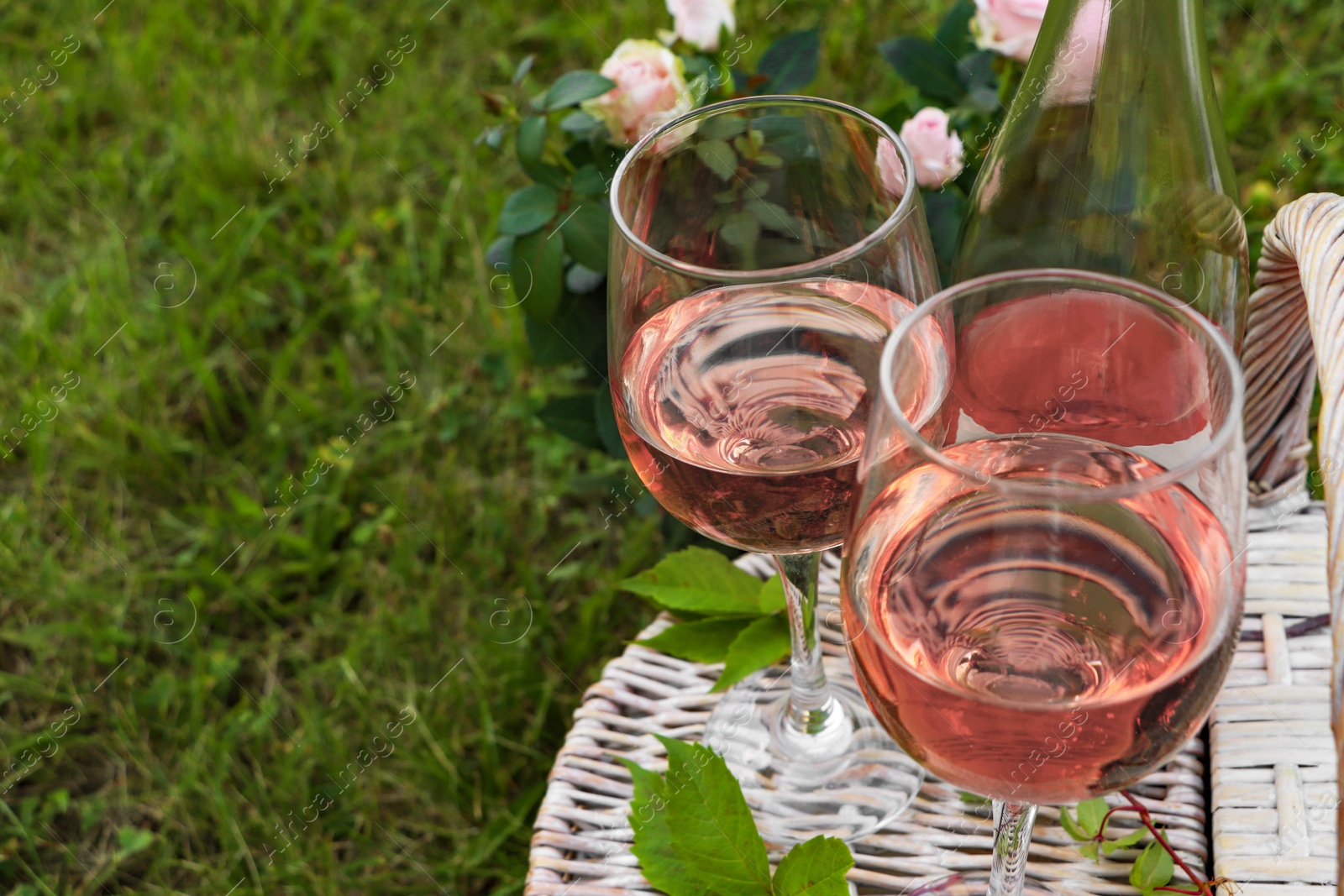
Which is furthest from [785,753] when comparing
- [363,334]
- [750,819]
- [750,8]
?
[750,8]

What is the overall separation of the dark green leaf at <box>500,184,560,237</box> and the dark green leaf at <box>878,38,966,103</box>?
43cm

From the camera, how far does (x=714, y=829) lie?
0.89m

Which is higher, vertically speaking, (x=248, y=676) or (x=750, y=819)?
(x=750, y=819)

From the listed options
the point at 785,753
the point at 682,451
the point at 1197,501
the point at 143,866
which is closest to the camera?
the point at 1197,501

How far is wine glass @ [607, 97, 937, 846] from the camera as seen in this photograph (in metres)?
0.74

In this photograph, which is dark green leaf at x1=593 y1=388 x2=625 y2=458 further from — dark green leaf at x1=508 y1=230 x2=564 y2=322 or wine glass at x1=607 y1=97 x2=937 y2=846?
wine glass at x1=607 y1=97 x2=937 y2=846

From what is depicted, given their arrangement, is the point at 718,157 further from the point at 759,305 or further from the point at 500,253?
the point at 500,253

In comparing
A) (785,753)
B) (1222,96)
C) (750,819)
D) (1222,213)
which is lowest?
(1222,96)

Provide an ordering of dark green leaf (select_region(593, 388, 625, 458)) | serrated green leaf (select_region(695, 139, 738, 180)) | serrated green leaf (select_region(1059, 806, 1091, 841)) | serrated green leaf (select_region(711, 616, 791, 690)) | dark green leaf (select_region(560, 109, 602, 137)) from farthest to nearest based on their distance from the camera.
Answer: dark green leaf (select_region(593, 388, 625, 458)) < dark green leaf (select_region(560, 109, 602, 137)) < serrated green leaf (select_region(711, 616, 791, 690)) < serrated green leaf (select_region(1059, 806, 1091, 841)) < serrated green leaf (select_region(695, 139, 738, 180))

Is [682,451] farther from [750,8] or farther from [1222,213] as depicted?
[750,8]

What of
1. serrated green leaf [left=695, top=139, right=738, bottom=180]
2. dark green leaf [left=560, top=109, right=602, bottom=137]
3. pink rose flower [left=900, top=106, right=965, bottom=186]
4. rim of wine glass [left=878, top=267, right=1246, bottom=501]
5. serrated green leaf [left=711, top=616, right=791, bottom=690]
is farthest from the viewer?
dark green leaf [left=560, top=109, right=602, bottom=137]

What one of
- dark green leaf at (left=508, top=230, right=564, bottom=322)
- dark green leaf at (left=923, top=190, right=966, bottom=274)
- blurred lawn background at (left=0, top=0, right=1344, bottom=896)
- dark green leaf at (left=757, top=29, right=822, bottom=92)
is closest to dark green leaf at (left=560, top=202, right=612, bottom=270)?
dark green leaf at (left=508, top=230, right=564, bottom=322)

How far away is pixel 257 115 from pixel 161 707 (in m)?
1.29

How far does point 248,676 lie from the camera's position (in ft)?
5.89
